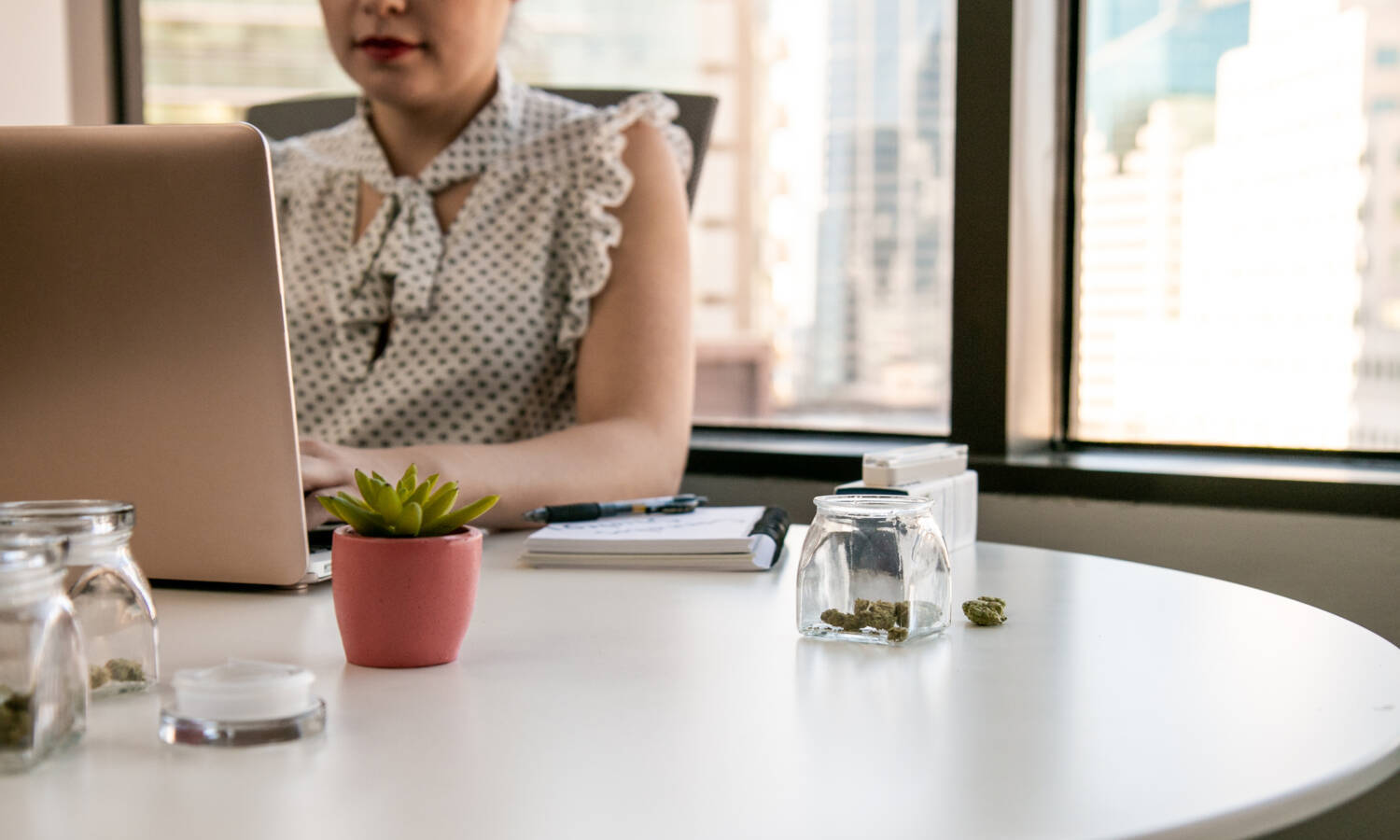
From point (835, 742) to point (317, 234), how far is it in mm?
1231


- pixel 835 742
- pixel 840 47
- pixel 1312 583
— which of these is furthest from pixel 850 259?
pixel 835 742

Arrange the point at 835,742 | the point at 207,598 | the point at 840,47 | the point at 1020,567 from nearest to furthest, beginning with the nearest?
the point at 835,742 < the point at 207,598 < the point at 1020,567 < the point at 840,47

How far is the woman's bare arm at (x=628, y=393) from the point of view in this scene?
1.14 m

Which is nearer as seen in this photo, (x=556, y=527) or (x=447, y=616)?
(x=447, y=616)

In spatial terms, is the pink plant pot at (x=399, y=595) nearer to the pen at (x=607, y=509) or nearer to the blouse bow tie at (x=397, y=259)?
the pen at (x=607, y=509)

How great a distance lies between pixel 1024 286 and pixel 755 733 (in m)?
1.22

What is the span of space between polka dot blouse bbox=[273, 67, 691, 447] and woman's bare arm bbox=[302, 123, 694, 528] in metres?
0.03

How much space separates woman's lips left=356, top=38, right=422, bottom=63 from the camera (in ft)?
4.71

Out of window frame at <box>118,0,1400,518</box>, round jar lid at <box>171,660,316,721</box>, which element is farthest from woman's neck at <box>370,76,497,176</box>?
round jar lid at <box>171,660,316,721</box>

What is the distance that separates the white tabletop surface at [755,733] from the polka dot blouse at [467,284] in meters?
0.66

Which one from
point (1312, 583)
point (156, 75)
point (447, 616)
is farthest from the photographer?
point (156, 75)

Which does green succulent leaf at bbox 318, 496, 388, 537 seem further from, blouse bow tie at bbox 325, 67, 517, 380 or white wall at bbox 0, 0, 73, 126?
white wall at bbox 0, 0, 73, 126

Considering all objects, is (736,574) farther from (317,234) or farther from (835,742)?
(317,234)

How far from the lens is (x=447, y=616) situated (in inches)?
26.7
